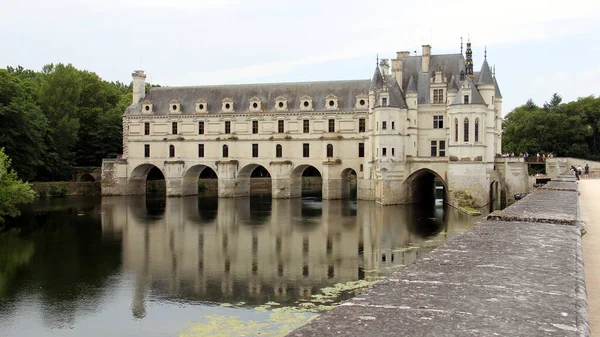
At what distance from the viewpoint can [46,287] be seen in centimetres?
1608

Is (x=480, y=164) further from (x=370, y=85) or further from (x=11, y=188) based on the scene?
(x=11, y=188)

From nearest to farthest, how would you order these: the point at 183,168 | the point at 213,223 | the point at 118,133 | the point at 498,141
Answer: the point at 213,223, the point at 498,141, the point at 183,168, the point at 118,133

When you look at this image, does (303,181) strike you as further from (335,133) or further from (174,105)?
(174,105)

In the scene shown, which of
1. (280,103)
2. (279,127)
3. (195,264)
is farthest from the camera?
(280,103)

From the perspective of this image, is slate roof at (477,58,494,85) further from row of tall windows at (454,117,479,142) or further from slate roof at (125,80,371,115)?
slate roof at (125,80,371,115)

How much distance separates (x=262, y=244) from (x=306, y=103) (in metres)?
23.4

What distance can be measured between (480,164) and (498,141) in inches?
323

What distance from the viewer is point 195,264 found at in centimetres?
1941

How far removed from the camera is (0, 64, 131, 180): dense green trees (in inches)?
1598

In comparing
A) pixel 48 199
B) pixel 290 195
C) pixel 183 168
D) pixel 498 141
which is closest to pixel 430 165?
pixel 498 141

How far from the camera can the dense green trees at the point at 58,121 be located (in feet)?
133

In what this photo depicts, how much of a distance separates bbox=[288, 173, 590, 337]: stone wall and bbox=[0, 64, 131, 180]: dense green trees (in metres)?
38.9

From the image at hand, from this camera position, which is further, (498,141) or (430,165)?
(498,141)

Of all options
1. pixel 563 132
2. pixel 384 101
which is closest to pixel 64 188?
pixel 384 101
